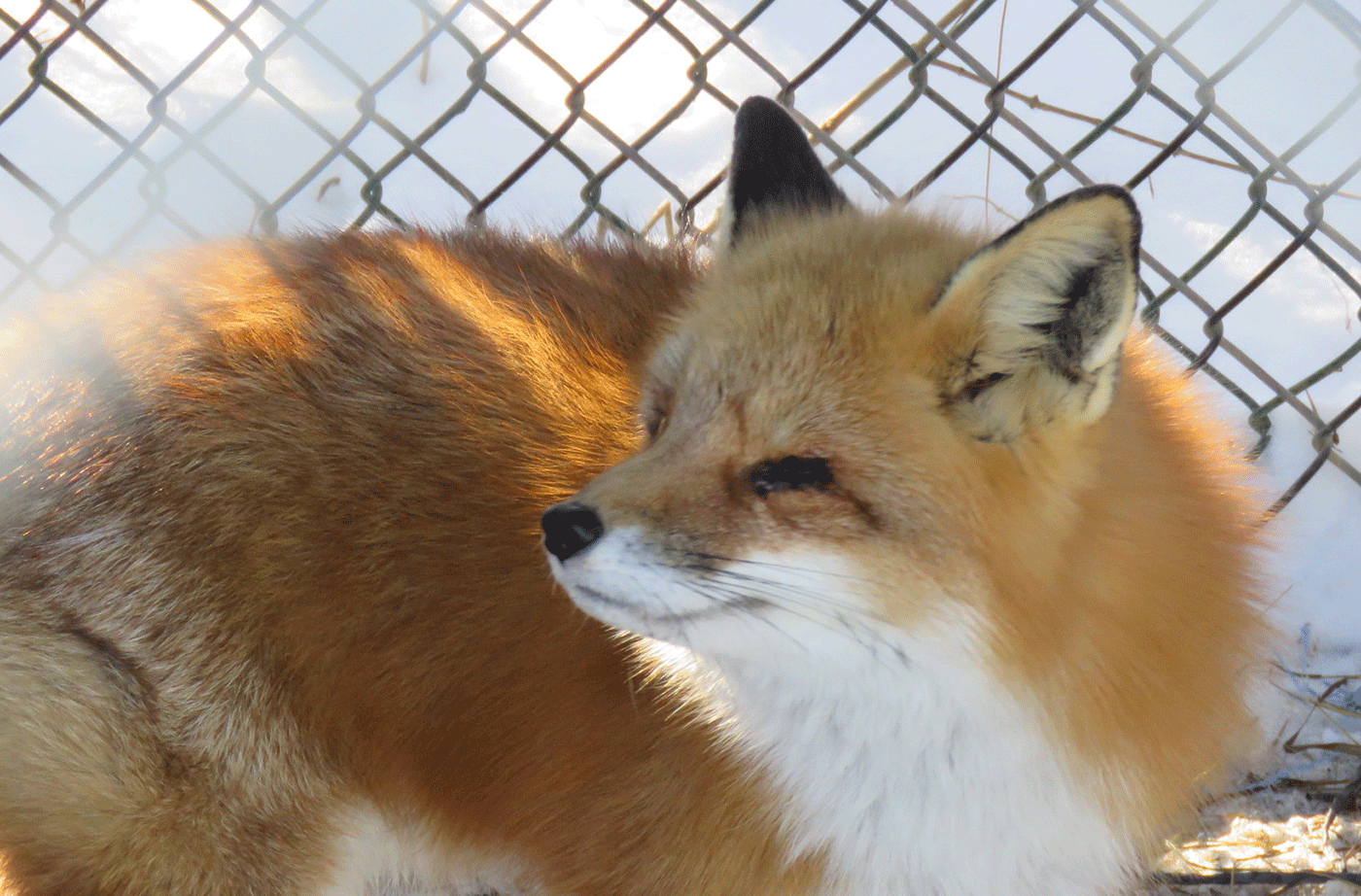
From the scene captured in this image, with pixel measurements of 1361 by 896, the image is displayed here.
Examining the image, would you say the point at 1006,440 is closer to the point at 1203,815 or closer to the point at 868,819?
the point at 868,819

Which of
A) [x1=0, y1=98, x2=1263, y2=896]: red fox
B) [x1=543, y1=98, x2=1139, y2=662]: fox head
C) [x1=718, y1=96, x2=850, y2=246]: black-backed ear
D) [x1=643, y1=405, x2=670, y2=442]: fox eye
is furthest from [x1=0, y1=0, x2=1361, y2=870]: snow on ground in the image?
[x1=543, y1=98, x2=1139, y2=662]: fox head

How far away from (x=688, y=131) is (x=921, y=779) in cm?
259

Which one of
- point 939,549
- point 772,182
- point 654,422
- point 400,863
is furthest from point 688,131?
point 939,549

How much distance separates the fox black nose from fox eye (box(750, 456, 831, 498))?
0.24 metres

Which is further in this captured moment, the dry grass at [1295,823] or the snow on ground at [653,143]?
the snow on ground at [653,143]

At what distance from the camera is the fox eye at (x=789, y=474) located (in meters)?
1.62

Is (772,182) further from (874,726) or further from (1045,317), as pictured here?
(874,726)

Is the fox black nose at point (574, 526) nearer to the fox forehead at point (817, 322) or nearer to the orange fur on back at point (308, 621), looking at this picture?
the fox forehead at point (817, 322)

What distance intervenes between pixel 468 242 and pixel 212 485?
28.5 inches

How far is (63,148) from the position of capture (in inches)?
147

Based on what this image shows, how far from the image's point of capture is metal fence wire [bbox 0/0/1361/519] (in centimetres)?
302

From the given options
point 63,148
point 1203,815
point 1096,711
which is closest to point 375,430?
point 1096,711

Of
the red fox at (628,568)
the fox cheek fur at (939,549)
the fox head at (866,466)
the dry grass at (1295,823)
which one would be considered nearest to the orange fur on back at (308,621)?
the red fox at (628,568)

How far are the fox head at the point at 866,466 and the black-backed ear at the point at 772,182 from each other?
15.7 inches
